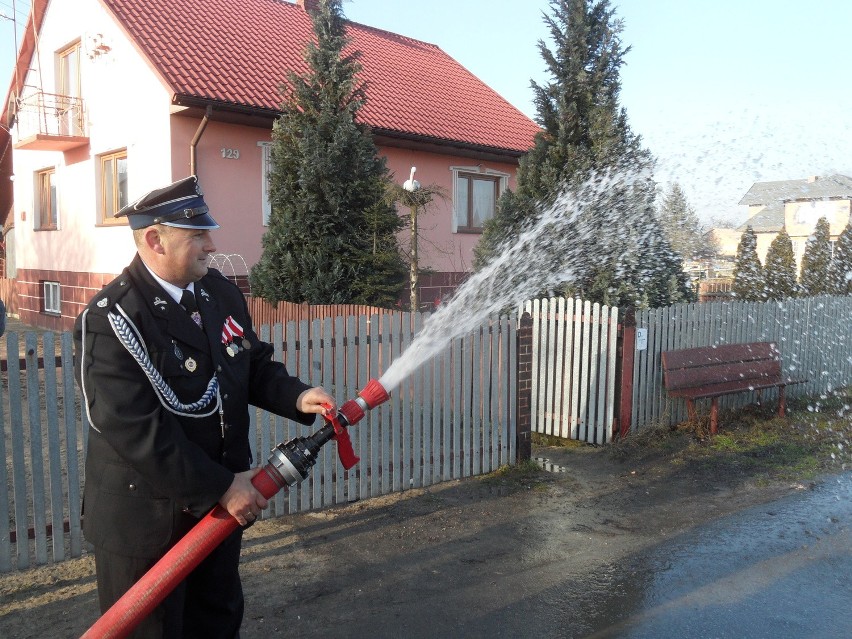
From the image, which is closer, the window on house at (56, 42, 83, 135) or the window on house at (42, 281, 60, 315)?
the window on house at (56, 42, 83, 135)

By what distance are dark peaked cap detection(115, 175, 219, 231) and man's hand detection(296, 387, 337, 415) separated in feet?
2.70

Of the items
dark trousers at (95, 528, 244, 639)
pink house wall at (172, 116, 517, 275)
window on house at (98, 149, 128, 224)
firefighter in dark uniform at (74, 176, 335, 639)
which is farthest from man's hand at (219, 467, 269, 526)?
window on house at (98, 149, 128, 224)

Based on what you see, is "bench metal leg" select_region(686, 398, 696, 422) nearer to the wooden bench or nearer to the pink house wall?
the wooden bench

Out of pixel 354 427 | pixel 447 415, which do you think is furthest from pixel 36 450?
pixel 447 415

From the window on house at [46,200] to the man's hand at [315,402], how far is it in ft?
52.4

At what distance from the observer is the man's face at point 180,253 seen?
293 cm

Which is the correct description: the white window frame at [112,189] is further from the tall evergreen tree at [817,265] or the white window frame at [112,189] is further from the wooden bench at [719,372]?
the tall evergreen tree at [817,265]

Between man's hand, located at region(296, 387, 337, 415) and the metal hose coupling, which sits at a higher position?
man's hand, located at region(296, 387, 337, 415)

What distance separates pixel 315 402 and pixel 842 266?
851 inches

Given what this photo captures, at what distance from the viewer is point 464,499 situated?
6.25m

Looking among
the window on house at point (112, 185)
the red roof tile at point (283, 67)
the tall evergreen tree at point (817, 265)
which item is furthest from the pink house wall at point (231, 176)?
the tall evergreen tree at point (817, 265)

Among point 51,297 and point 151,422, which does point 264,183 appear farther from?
point 151,422

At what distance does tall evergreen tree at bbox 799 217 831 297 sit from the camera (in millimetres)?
20172

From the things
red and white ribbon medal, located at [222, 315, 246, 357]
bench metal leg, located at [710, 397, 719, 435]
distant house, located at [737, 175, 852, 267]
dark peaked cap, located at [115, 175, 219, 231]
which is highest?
distant house, located at [737, 175, 852, 267]
